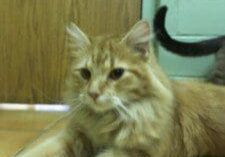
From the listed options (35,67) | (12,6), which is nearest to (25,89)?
(35,67)

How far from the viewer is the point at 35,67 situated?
2.62 meters

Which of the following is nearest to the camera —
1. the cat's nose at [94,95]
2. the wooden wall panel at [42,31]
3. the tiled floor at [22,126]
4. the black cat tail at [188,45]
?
the cat's nose at [94,95]

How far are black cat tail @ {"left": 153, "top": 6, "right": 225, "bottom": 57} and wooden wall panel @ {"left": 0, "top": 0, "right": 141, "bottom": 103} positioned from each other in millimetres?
223

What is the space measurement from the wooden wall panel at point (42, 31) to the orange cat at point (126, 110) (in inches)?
38.6

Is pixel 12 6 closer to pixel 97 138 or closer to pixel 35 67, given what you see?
pixel 35 67

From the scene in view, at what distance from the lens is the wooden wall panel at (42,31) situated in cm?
258

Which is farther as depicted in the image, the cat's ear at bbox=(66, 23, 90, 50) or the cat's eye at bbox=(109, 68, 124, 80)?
the cat's ear at bbox=(66, 23, 90, 50)

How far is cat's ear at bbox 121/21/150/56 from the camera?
1.49m

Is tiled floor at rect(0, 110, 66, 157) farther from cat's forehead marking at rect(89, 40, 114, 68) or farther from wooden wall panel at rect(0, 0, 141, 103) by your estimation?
cat's forehead marking at rect(89, 40, 114, 68)

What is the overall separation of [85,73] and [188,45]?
3.56ft

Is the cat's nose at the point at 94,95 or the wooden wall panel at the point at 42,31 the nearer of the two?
the cat's nose at the point at 94,95

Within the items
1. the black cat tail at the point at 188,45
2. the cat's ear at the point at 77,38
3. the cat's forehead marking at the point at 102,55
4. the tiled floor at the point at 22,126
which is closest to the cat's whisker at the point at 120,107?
the cat's forehead marking at the point at 102,55

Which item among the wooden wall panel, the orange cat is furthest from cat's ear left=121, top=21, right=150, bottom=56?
the wooden wall panel

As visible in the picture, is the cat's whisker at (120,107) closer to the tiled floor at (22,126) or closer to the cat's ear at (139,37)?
the cat's ear at (139,37)
